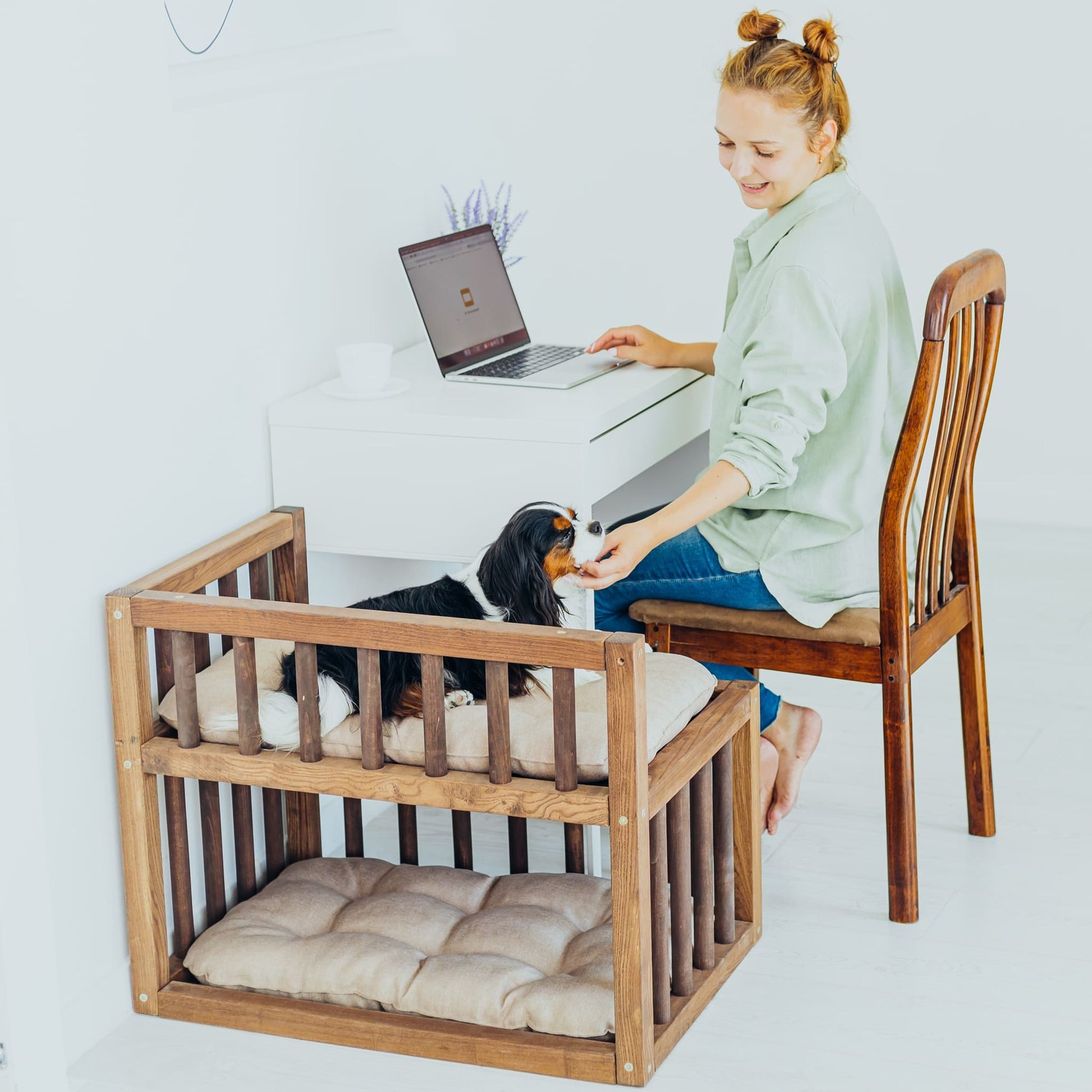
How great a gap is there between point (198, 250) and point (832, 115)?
90 cm

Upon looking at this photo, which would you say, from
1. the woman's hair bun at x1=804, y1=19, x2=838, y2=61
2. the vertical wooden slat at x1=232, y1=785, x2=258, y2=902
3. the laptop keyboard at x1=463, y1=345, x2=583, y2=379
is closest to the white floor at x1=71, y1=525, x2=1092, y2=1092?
the vertical wooden slat at x1=232, y1=785, x2=258, y2=902

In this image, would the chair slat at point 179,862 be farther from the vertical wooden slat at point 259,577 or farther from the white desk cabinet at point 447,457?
the white desk cabinet at point 447,457

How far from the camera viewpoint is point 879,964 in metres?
2.18

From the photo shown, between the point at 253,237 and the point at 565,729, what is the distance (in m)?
0.91

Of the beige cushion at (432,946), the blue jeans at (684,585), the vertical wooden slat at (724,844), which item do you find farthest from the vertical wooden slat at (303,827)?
the vertical wooden slat at (724,844)

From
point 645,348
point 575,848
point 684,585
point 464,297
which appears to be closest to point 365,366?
point 464,297

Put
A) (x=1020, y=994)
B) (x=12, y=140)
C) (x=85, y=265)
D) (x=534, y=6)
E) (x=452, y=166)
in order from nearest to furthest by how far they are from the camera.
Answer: (x=12, y=140)
(x=85, y=265)
(x=1020, y=994)
(x=452, y=166)
(x=534, y=6)

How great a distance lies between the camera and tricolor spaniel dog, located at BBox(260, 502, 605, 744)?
1979 millimetres

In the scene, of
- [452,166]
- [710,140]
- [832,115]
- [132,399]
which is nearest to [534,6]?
[710,140]

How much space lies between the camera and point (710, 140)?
4.39 m

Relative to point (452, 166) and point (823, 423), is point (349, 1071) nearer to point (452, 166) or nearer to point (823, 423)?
point (823, 423)

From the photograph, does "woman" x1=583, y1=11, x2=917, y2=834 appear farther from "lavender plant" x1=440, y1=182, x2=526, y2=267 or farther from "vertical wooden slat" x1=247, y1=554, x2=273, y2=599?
"lavender plant" x1=440, y1=182, x2=526, y2=267

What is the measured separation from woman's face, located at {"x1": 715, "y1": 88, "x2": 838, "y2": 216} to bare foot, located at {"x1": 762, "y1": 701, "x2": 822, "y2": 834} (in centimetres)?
81

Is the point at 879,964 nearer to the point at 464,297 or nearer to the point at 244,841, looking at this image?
the point at 244,841
